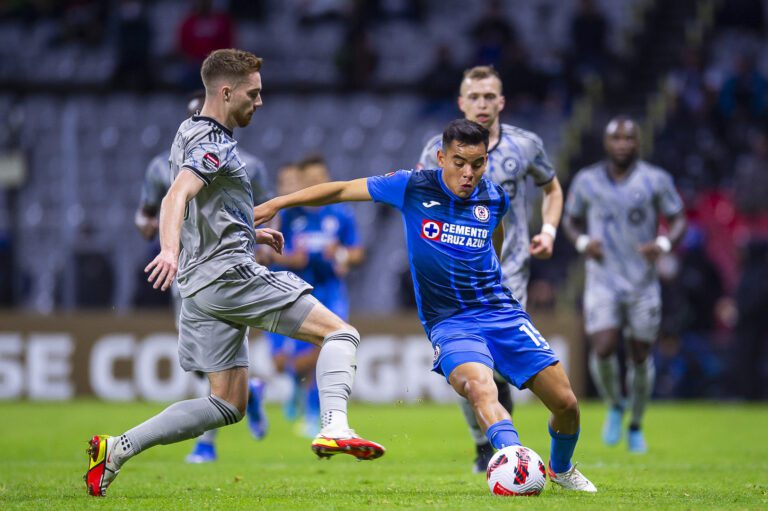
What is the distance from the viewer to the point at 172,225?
6.24 m

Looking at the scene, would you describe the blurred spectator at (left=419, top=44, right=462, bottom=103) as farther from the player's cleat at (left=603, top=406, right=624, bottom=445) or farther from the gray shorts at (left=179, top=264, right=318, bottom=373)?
the gray shorts at (left=179, top=264, right=318, bottom=373)

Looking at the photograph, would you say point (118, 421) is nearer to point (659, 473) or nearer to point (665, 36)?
point (659, 473)

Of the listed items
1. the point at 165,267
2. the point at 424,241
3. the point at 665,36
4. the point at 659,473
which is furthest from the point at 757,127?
the point at 165,267

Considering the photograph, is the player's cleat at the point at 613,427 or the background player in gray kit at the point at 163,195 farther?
the player's cleat at the point at 613,427

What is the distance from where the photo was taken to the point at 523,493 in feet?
21.4

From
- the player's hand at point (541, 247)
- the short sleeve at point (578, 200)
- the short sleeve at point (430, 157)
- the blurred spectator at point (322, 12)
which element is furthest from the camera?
the blurred spectator at point (322, 12)

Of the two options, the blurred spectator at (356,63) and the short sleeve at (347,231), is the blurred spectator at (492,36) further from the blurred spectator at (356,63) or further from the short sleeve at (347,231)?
the short sleeve at (347,231)

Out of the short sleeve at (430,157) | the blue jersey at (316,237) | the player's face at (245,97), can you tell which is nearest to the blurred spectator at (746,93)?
the blue jersey at (316,237)

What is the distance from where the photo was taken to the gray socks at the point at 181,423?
6.85m

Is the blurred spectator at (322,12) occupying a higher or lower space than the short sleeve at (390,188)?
higher

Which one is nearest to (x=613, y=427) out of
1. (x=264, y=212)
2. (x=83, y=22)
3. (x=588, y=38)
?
(x=264, y=212)

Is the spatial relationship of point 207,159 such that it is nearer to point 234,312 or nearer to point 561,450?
point 234,312

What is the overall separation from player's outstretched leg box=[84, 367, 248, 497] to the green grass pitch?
17 centimetres

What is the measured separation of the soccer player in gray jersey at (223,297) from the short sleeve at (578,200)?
5422 millimetres
